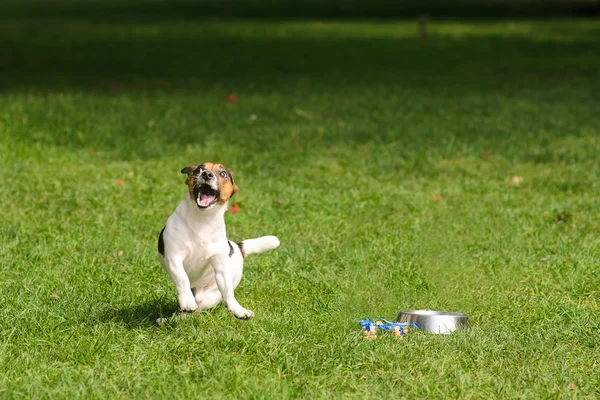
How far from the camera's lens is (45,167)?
10172 mm

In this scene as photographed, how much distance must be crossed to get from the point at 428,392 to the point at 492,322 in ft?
4.87

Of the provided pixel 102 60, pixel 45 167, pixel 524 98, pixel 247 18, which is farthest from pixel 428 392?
pixel 247 18

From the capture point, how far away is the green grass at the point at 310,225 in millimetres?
4766

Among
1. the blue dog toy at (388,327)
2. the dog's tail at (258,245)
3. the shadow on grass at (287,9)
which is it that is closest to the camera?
the blue dog toy at (388,327)

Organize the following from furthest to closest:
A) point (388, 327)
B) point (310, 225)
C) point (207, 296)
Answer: point (310, 225) → point (207, 296) → point (388, 327)

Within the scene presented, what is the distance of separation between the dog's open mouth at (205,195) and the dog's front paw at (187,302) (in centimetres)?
49

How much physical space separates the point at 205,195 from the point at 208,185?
0.25 ft

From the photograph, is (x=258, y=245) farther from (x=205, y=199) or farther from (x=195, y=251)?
(x=205, y=199)

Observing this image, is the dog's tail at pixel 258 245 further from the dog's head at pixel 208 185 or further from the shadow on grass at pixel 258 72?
the shadow on grass at pixel 258 72

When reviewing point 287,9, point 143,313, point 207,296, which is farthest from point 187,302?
point 287,9

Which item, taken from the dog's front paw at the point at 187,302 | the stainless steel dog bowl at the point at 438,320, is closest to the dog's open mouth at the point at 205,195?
the dog's front paw at the point at 187,302

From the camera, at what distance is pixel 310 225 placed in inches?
326

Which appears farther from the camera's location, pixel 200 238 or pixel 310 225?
pixel 310 225

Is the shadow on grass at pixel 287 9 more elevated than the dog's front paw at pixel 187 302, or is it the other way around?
the shadow on grass at pixel 287 9
